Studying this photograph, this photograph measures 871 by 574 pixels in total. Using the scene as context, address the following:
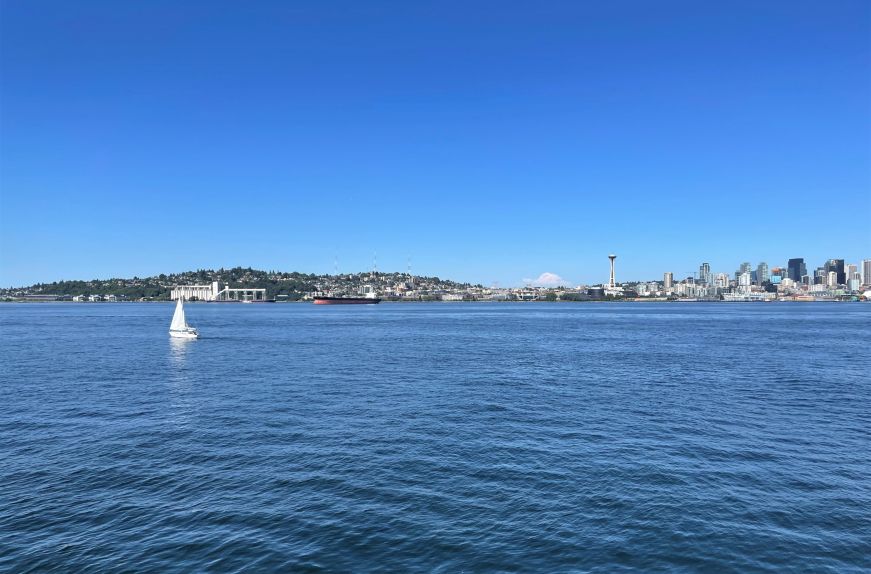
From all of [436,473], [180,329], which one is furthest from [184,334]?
[436,473]

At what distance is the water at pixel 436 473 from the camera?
1691 cm

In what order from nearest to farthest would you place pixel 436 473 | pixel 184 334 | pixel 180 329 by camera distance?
1. pixel 436 473
2. pixel 184 334
3. pixel 180 329

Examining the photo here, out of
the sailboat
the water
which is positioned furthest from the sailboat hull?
the water

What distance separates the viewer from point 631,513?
768 inches

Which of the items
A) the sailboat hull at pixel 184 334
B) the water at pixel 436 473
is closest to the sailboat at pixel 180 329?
the sailboat hull at pixel 184 334

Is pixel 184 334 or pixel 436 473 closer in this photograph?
pixel 436 473

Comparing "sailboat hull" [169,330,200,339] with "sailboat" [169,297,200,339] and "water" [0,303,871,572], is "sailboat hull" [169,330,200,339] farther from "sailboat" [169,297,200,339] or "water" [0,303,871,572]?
"water" [0,303,871,572]

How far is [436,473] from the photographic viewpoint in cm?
2358

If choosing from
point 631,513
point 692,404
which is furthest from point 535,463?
point 692,404

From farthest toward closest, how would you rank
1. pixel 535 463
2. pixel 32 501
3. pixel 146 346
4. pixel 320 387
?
1. pixel 146 346
2. pixel 320 387
3. pixel 535 463
4. pixel 32 501

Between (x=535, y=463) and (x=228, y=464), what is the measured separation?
13.3m

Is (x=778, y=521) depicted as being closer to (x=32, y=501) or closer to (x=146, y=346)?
(x=32, y=501)

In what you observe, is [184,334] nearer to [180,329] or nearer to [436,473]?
[180,329]

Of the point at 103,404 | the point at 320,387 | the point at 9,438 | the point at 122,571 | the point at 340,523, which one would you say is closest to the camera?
the point at 122,571
